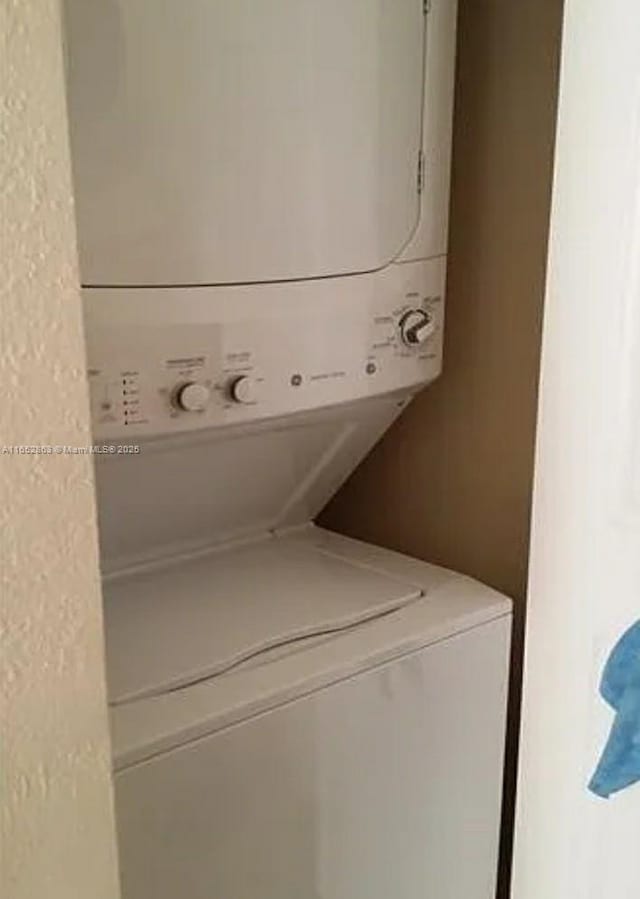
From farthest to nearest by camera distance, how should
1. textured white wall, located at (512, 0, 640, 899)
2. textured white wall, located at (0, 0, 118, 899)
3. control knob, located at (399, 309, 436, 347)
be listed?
control knob, located at (399, 309, 436, 347) → textured white wall, located at (512, 0, 640, 899) → textured white wall, located at (0, 0, 118, 899)

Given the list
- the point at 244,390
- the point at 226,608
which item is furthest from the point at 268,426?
the point at 226,608

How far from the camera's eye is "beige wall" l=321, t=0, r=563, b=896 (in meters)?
1.44

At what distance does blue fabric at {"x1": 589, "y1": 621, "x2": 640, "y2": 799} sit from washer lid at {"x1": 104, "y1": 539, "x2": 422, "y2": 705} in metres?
0.37

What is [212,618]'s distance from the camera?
1.31 m

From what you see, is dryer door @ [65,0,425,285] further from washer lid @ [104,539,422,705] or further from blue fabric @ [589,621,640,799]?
blue fabric @ [589,621,640,799]

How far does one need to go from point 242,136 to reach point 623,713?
756 millimetres

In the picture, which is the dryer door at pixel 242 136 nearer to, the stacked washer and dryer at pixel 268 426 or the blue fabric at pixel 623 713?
the stacked washer and dryer at pixel 268 426

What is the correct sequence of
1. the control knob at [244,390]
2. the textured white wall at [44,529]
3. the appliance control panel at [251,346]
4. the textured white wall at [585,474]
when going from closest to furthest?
the textured white wall at [44,529] → the textured white wall at [585,474] → the appliance control panel at [251,346] → the control knob at [244,390]

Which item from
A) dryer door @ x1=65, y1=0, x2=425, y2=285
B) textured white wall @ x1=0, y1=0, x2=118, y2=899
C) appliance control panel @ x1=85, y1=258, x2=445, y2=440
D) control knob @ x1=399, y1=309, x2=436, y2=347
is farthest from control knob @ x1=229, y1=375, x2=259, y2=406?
textured white wall @ x1=0, y1=0, x2=118, y2=899

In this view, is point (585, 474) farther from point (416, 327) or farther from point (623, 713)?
point (416, 327)

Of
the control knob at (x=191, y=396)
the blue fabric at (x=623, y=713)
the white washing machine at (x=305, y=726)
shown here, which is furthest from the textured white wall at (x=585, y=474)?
the control knob at (x=191, y=396)

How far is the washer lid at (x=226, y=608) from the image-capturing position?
1185 millimetres

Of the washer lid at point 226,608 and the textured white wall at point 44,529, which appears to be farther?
the washer lid at point 226,608

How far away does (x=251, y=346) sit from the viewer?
124 cm
